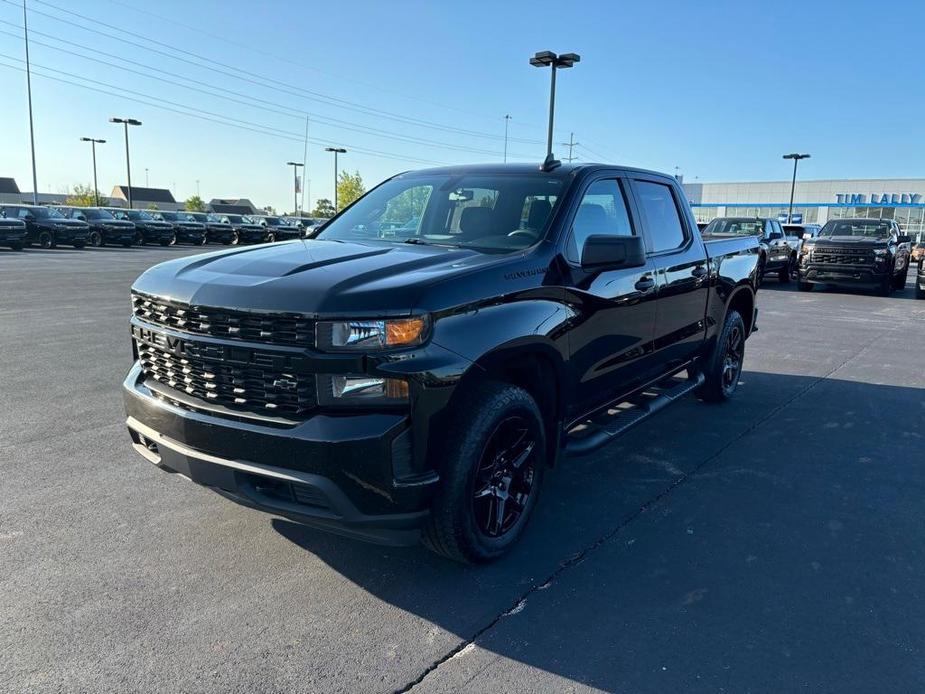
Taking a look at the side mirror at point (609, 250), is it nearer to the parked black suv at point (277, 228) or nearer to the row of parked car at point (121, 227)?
the row of parked car at point (121, 227)

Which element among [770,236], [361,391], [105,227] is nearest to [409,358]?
[361,391]

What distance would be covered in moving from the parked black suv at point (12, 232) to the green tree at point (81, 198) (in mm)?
60598

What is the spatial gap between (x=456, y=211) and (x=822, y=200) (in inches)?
2953

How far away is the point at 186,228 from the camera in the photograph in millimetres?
37219

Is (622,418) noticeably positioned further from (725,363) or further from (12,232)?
(12,232)

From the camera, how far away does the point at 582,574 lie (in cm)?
328

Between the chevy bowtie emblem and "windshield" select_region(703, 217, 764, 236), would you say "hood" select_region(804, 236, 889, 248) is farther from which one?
the chevy bowtie emblem

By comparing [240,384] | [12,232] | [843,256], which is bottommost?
[12,232]

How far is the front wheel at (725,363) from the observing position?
20.0ft

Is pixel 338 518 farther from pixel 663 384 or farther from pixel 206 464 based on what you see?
pixel 663 384

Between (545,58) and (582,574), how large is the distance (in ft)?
75.5

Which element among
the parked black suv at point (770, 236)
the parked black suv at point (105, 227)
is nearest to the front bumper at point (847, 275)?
the parked black suv at point (770, 236)

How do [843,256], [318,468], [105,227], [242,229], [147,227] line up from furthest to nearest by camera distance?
[242,229] → [147,227] → [105,227] → [843,256] → [318,468]

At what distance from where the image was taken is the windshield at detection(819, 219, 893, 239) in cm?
1809
